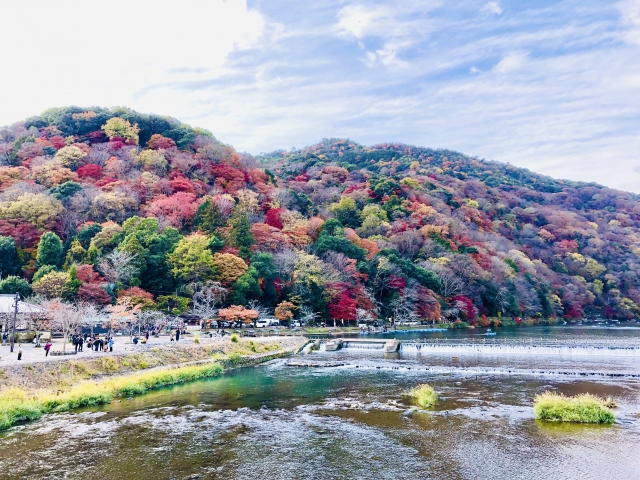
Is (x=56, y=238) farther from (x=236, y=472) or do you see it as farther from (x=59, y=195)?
(x=236, y=472)

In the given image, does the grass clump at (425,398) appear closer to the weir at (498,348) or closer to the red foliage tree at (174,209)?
the weir at (498,348)

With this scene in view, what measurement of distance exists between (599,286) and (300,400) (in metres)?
86.0

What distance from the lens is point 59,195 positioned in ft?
A: 191

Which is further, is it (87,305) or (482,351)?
(87,305)

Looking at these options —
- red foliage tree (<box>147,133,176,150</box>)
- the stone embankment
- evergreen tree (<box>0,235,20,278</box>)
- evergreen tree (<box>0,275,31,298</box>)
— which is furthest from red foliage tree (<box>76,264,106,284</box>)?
red foliage tree (<box>147,133,176,150</box>)

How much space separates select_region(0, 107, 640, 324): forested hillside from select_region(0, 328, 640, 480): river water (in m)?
25.6

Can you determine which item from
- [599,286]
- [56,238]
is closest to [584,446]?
[56,238]

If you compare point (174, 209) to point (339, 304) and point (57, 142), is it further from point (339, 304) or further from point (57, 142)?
point (57, 142)

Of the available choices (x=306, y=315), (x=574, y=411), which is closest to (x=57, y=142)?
(x=306, y=315)

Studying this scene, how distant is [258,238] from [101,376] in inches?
1562

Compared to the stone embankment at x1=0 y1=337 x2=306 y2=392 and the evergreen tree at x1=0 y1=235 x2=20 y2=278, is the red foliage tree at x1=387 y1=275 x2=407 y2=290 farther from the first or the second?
the evergreen tree at x1=0 y1=235 x2=20 y2=278

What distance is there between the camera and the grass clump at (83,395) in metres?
16.7

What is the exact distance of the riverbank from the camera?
1766 centimetres

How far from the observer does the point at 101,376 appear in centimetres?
2300
